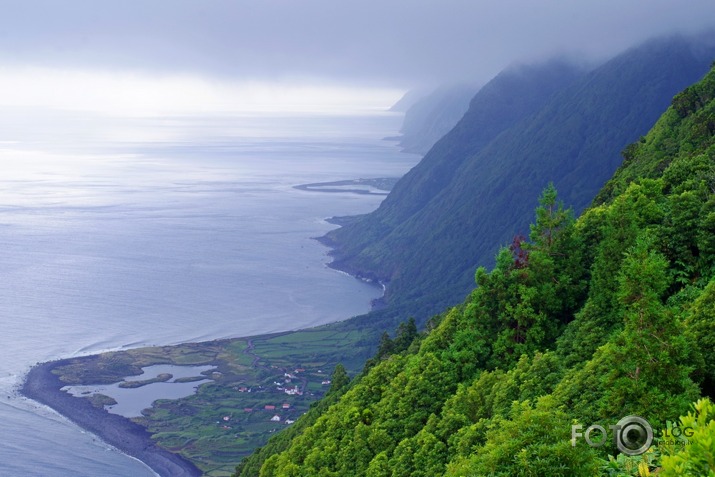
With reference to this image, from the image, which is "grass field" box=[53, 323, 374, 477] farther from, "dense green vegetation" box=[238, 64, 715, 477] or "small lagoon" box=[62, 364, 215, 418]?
"dense green vegetation" box=[238, 64, 715, 477]

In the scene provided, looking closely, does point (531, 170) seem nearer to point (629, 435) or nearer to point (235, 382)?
point (235, 382)

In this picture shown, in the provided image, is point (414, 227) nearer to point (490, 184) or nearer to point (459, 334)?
point (490, 184)

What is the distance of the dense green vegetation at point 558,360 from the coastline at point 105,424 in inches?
1747

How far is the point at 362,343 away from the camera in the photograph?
133 meters

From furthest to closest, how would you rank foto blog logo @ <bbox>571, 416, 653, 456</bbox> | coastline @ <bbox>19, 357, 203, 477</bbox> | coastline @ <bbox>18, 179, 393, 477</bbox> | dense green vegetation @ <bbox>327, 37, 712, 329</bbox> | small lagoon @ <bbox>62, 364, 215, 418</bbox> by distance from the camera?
dense green vegetation @ <bbox>327, 37, 712, 329</bbox>, small lagoon @ <bbox>62, 364, 215, 418</bbox>, coastline @ <bbox>18, 179, 393, 477</bbox>, coastline @ <bbox>19, 357, 203, 477</bbox>, foto blog logo @ <bbox>571, 416, 653, 456</bbox>

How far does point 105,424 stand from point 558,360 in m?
77.8

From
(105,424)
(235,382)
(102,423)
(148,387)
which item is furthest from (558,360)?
(148,387)

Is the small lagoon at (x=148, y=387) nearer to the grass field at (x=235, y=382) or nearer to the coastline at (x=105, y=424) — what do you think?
the grass field at (x=235, y=382)

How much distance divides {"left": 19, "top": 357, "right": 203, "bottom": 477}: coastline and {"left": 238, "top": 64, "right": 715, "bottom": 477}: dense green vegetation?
44.4m

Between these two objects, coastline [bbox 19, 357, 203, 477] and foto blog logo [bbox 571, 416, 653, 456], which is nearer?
foto blog logo [bbox 571, 416, 653, 456]

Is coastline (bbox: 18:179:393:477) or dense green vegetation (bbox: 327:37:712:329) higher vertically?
dense green vegetation (bbox: 327:37:712:329)

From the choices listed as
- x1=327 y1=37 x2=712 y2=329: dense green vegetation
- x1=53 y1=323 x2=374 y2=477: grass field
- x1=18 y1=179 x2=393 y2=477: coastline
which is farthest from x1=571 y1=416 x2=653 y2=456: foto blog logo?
x1=327 y1=37 x2=712 y2=329: dense green vegetation

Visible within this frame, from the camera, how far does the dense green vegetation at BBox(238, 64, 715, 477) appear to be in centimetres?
2255

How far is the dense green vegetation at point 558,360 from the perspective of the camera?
2255 cm
